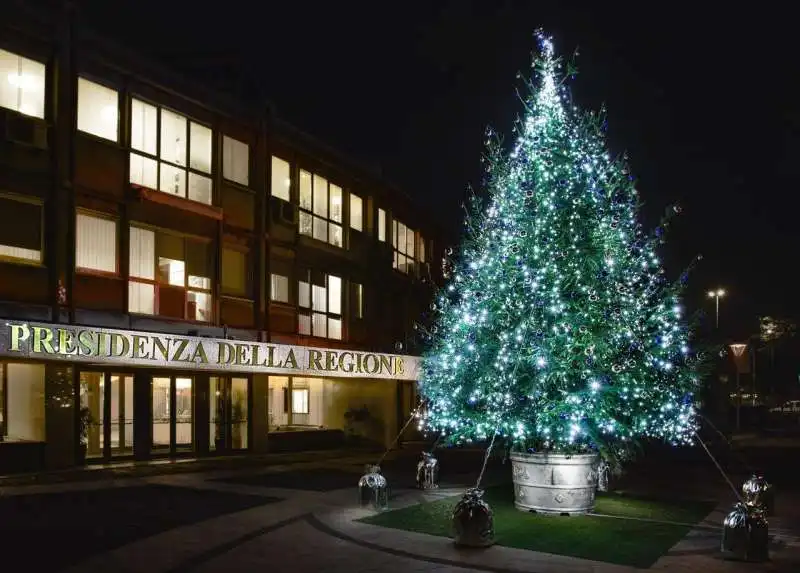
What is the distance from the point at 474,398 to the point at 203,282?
12.2m

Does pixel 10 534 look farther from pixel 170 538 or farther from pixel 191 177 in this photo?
pixel 191 177

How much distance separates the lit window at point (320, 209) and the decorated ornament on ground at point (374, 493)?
50.6ft

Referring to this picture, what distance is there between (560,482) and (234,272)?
14746 mm

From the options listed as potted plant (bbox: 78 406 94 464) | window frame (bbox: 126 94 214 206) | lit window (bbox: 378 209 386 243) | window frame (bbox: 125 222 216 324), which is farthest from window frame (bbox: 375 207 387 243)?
potted plant (bbox: 78 406 94 464)

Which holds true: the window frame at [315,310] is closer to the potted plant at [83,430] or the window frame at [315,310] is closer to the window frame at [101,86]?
the window frame at [101,86]

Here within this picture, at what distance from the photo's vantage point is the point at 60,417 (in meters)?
20.2

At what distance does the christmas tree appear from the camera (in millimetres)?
14305

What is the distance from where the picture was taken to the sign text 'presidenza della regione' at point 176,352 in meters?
18.2

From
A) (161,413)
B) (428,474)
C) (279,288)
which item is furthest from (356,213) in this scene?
(428,474)

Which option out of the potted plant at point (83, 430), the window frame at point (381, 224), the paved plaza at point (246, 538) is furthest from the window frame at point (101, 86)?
the window frame at point (381, 224)

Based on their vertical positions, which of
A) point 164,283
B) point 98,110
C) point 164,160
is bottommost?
point 164,283

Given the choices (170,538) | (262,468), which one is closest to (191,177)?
(262,468)

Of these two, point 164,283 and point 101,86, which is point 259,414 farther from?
point 101,86

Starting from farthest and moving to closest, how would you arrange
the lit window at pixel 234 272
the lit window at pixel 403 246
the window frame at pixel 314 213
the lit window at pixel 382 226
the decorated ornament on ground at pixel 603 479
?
the lit window at pixel 403 246 < the lit window at pixel 382 226 < the window frame at pixel 314 213 < the lit window at pixel 234 272 < the decorated ornament on ground at pixel 603 479
